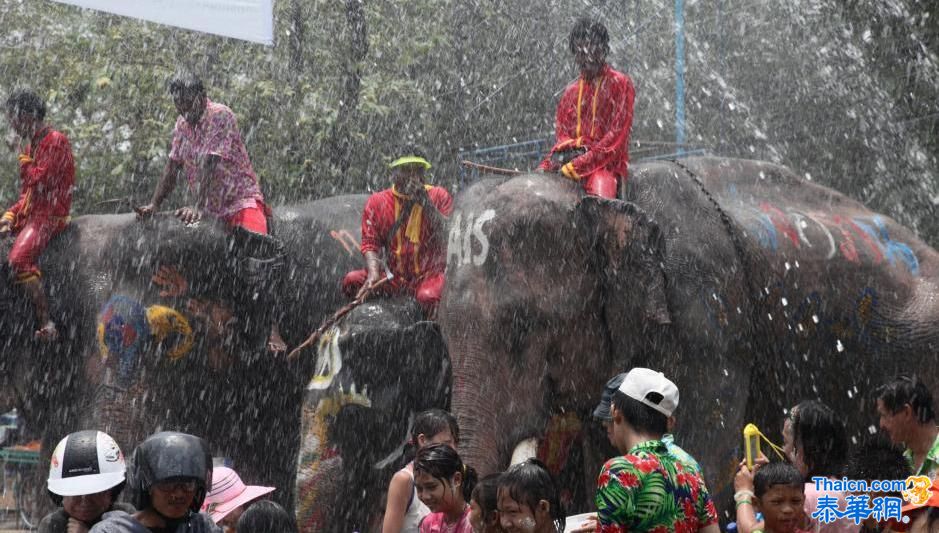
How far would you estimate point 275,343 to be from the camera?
907 cm

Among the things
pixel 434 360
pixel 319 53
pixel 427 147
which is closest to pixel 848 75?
pixel 427 147

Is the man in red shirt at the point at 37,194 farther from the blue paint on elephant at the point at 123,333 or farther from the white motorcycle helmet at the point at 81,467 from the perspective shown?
the white motorcycle helmet at the point at 81,467

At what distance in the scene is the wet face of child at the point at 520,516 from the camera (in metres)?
4.42

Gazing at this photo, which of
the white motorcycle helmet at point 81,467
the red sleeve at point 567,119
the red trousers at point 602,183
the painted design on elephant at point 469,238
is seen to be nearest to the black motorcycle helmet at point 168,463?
the white motorcycle helmet at point 81,467

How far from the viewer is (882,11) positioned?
1287 centimetres

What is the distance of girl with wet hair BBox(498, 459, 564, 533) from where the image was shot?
442cm

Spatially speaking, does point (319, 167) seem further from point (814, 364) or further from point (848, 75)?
point (814, 364)

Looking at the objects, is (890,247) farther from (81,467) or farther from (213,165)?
(81,467)

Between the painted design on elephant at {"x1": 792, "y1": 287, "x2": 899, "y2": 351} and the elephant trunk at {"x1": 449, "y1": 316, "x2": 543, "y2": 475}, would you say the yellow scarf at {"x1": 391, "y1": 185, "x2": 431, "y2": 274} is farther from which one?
the painted design on elephant at {"x1": 792, "y1": 287, "x2": 899, "y2": 351}

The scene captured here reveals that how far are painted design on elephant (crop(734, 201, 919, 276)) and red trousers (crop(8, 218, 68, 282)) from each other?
13.7ft

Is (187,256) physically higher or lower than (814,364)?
higher

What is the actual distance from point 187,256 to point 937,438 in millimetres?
5094

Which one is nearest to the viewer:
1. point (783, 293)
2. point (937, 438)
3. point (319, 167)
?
point (937, 438)

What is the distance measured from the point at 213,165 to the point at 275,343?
115 centimetres
